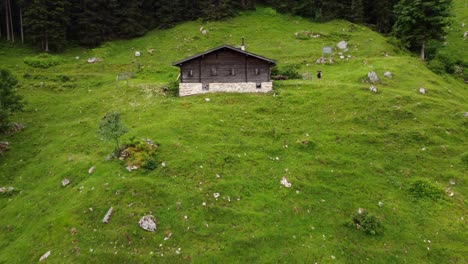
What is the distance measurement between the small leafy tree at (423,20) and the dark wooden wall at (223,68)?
101 ft

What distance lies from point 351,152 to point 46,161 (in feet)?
98.5

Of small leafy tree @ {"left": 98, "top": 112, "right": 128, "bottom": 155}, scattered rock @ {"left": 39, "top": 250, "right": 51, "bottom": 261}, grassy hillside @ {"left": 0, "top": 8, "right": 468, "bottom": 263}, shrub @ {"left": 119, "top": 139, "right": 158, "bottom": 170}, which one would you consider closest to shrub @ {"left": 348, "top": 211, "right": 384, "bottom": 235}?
grassy hillside @ {"left": 0, "top": 8, "right": 468, "bottom": 263}

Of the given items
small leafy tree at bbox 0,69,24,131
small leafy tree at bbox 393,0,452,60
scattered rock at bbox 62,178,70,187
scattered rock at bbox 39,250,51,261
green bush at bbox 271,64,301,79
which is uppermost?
small leafy tree at bbox 393,0,452,60

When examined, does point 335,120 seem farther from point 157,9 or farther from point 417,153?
point 157,9

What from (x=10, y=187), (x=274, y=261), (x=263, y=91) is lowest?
(x=274, y=261)

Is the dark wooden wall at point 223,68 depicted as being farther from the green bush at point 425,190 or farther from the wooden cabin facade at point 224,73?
the green bush at point 425,190

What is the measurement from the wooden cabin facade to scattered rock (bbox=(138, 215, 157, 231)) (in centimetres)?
2349

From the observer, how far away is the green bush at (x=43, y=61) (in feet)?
195

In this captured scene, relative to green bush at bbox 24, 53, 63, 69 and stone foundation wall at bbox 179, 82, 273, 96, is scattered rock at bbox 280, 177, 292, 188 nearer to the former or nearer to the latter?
stone foundation wall at bbox 179, 82, 273, 96

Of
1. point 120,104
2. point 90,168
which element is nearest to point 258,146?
point 90,168

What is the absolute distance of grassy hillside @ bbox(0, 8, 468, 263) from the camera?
2450 centimetres

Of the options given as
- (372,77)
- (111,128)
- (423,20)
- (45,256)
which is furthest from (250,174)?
(423,20)

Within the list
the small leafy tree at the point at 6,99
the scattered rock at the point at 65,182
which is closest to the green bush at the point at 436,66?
the scattered rock at the point at 65,182

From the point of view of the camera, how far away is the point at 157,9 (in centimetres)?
8062
